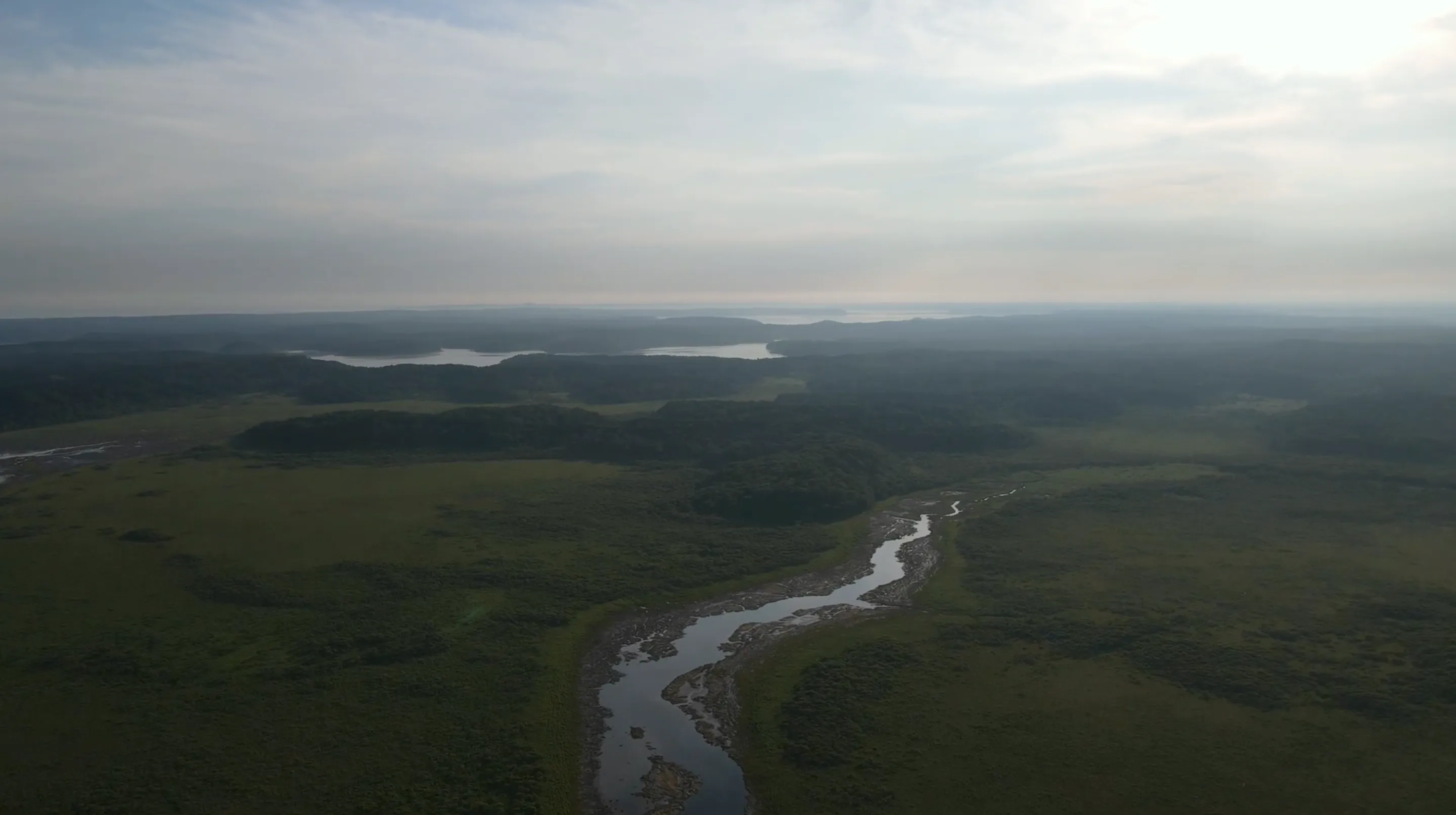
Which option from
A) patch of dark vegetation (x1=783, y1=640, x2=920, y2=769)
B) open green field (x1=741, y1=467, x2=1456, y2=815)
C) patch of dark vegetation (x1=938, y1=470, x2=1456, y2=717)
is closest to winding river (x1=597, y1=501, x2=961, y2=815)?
open green field (x1=741, y1=467, x2=1456, y2=815)

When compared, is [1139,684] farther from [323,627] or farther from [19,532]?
[19,532]

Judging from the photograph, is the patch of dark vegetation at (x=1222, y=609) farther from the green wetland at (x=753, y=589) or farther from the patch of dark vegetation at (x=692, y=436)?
the patch of dark vegetation at (x=692, y=436)

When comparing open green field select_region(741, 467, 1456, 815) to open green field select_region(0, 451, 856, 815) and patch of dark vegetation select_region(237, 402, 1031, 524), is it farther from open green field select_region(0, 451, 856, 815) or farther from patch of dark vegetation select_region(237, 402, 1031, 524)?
patch of dark vegetation select_region(237, 402, 1031, 524)

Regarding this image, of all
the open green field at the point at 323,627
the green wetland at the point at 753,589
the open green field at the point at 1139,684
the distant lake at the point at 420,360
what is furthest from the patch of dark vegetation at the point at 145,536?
the distant lake at the point at 420,360

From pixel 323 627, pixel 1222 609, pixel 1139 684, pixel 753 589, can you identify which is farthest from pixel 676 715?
pixel 1222 609

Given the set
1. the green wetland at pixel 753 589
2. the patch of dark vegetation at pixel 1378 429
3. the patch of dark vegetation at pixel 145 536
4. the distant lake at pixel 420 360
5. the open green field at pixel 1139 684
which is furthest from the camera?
the distant lake at pixel 420 360

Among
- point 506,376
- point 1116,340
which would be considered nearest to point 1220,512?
point 506,376
